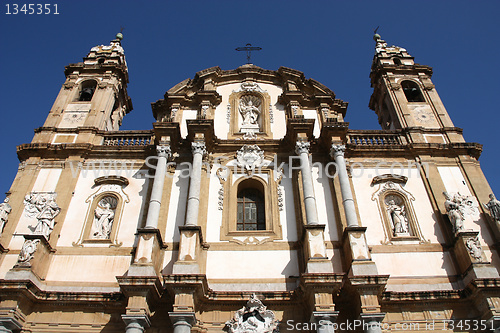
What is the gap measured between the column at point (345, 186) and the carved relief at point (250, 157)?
2.57 metres

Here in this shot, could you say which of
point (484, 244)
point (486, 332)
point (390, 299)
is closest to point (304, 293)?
point (390, 299)

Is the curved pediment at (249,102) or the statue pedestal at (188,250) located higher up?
the curved pediment at (249,102)

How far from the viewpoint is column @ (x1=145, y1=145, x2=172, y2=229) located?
12.8 m

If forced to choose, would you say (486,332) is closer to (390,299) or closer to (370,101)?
(390,299)

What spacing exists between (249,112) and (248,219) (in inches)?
205

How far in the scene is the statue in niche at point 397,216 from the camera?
13.7 metres

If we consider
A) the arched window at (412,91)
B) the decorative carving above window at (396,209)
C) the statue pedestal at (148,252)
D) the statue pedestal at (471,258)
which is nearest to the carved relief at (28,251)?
the statue pedestal at (148,252)

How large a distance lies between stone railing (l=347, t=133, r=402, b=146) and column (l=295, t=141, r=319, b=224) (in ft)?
8.98

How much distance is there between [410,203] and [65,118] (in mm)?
13796

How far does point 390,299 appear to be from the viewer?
11.7 metres

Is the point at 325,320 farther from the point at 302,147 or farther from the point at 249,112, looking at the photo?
the point at 249,112

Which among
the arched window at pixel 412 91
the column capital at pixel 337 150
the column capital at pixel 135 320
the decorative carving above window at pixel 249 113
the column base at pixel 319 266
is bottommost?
→ the column capital at pixel 135 320

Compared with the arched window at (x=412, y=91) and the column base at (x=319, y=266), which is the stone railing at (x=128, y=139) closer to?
the column base at (x=319, y=266)

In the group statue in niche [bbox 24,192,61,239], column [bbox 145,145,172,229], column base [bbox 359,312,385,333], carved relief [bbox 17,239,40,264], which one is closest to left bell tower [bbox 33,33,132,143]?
statue in niche [bbox 24,192,61,239]
